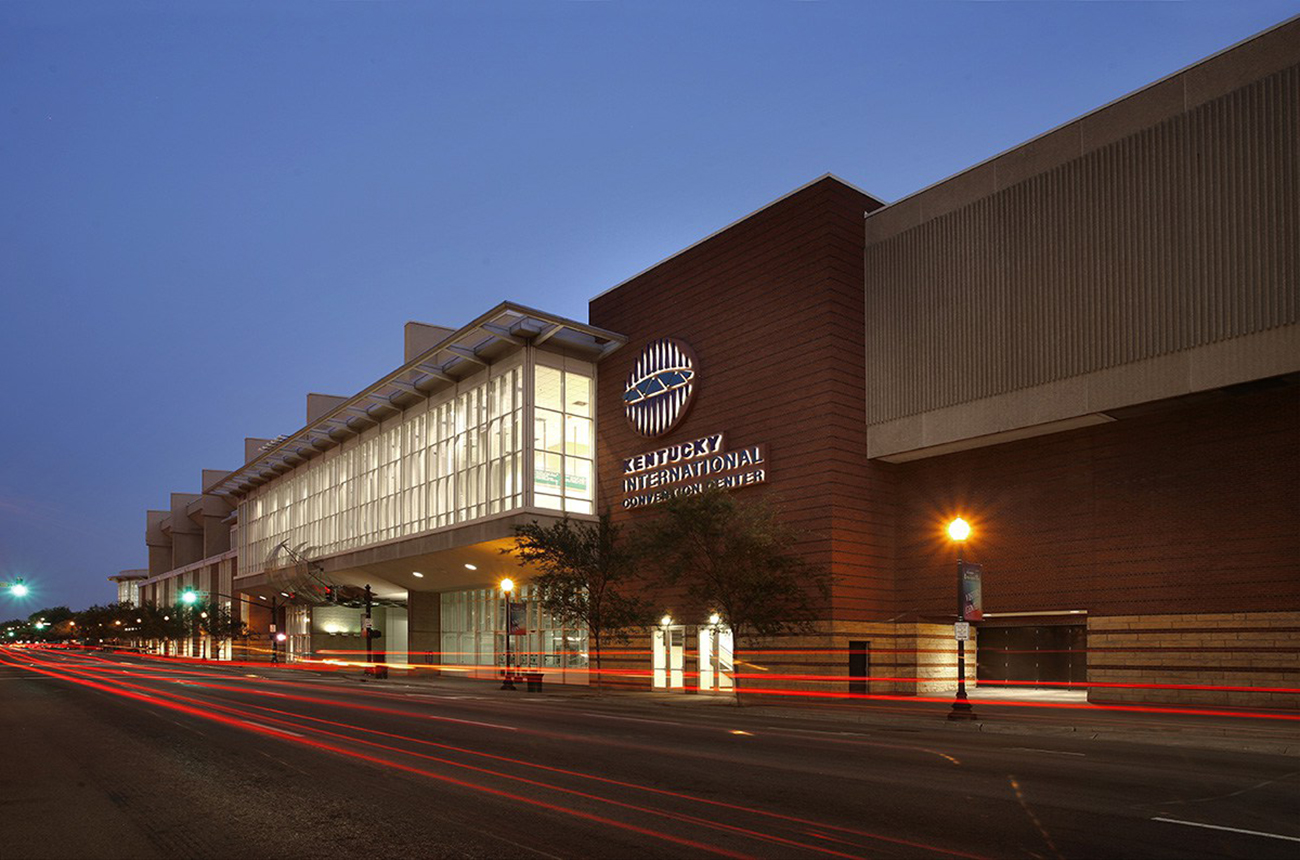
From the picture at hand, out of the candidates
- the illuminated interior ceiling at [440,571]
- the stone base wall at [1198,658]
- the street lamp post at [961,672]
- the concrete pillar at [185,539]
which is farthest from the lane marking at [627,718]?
the concrete pillar at [185,539]

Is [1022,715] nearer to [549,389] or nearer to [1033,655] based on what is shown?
[1033,655]

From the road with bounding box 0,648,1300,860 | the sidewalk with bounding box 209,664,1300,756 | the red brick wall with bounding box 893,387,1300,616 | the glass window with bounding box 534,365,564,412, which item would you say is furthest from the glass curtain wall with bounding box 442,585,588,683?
the road with bounding box 0,648,1300,860

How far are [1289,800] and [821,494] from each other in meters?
24.4

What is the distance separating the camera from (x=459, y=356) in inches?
2002

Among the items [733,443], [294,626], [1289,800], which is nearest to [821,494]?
[733,443]

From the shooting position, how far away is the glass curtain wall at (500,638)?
162 feet

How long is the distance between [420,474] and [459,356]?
9.17m

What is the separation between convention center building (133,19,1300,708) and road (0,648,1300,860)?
38.2 ft

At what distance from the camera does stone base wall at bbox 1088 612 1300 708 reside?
26375mm

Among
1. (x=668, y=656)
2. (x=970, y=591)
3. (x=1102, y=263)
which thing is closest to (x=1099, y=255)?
(x=1102, y=263)

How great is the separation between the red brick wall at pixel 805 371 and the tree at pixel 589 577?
550cm

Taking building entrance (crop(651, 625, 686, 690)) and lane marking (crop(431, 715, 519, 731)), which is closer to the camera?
lane marking (crop(431, 715, 519, 731))

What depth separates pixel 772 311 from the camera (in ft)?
126

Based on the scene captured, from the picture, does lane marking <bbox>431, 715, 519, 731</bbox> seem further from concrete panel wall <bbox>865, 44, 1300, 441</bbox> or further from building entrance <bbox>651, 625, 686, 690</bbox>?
building entrance <bbox>651, 625, 686, 690</bbox>
